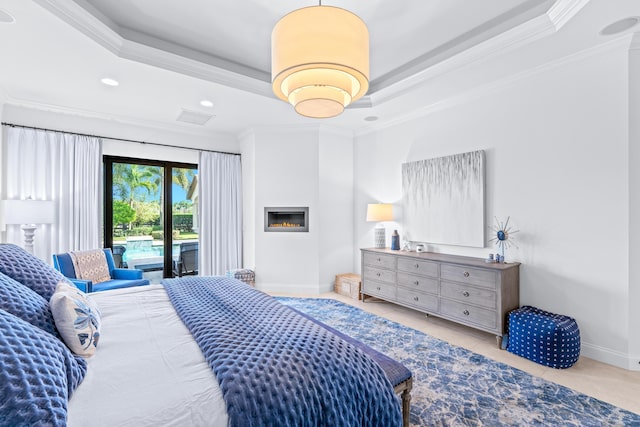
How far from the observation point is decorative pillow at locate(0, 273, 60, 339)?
48.9 inches

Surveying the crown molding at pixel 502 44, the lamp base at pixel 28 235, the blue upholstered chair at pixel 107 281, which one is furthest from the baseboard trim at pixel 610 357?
the lamp base at pixel 28 235

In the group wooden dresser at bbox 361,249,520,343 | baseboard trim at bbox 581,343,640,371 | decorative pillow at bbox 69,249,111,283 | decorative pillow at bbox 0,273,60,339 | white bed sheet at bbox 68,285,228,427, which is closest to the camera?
white bed sheet at bbox 68,285,228,427

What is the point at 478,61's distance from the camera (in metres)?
2.87

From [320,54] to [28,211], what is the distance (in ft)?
12.3

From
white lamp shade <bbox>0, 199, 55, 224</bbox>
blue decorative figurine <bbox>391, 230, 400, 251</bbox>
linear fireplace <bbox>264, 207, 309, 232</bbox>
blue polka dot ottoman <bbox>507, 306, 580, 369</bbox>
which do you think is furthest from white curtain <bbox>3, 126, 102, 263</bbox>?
blue polka dot ottoman <bbox>507, 306, 580, 369</bbox>

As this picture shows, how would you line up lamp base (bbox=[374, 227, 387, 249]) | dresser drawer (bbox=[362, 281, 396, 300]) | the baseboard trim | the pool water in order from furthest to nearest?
the pool water
lamp base (bbox=[374, 227, 387, 249])
dresser drawer (bbox=[362, 281, 396, 300])
the baseboard trim

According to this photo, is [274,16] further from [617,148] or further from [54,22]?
[617,148]

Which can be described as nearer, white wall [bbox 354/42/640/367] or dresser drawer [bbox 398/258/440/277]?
white wall [bbox 354/42/640/367]

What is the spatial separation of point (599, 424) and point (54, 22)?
4577 millimetres

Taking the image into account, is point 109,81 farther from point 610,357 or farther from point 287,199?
point 610,357

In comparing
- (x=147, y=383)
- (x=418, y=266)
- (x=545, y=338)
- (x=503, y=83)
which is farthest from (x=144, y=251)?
(x=503, y=83)

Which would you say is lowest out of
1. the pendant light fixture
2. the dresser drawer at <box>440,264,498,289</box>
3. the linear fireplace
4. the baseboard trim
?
the baseboard trim

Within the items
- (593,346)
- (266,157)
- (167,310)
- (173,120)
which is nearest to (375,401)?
(167,310)

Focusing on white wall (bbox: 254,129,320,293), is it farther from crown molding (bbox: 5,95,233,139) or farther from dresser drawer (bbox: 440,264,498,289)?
dresser drawer (bbox: 440,264,498,289)
